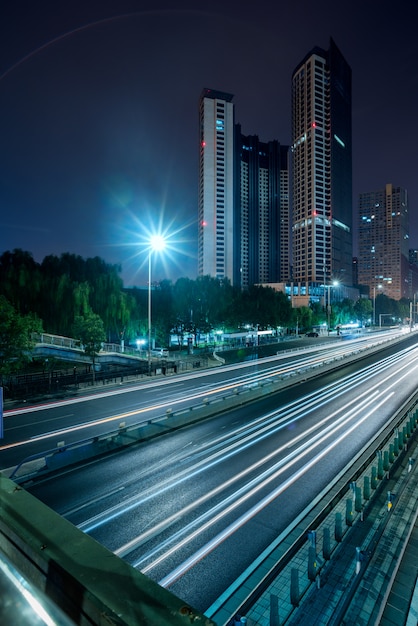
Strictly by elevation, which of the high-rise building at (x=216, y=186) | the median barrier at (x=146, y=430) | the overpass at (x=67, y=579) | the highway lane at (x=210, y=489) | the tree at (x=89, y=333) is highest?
the high-rise building at (x=216, y=186)

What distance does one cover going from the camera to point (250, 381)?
94.8 feet

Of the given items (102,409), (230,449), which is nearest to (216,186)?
(102,409)

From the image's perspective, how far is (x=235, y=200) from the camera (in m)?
168

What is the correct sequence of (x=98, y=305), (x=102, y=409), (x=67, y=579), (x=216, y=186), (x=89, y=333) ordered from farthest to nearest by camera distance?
(x=216, y=186)
(x=98, y=305)
(x=89, y=333)
(x=102, y=409)
(x=67, y=579)

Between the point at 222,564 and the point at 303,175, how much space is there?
173626 mm

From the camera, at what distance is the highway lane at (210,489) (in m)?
7.77

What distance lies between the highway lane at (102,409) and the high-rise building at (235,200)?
356 feet

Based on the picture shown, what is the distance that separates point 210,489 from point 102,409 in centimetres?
1271

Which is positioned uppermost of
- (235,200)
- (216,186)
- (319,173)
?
(319,173)

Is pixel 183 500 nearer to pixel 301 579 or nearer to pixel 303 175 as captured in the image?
pixel 301 579

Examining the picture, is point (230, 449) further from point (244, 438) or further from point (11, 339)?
point (11, 339)

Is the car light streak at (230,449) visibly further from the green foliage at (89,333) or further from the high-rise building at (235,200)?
the high-rise building at (235,200)

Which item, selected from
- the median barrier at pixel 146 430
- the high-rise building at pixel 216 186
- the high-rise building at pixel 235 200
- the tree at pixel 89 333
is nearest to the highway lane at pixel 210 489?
the median barrier at pixel 146 430

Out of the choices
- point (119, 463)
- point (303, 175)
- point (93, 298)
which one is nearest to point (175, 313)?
point (93, 298)
